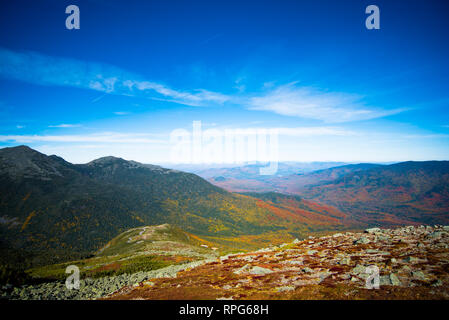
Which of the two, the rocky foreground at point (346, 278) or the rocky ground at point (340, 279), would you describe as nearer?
the rocky foreground at point (346, 278)

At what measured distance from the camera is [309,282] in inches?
1195

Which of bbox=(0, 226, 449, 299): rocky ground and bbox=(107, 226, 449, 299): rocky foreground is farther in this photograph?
bbox=(0, 226, 449, 299): rocky ground

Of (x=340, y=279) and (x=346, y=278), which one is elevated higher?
(x=346, y=278)
